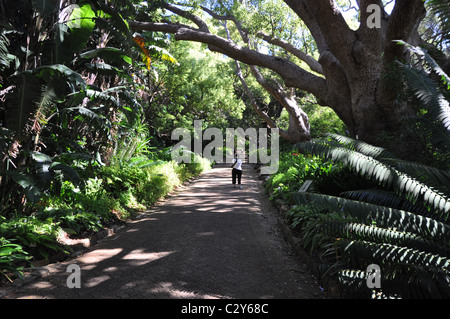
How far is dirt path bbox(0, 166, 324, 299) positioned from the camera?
147 inches

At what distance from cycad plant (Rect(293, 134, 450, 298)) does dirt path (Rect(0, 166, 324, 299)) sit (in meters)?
0.99

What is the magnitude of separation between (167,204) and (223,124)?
18.5 metres

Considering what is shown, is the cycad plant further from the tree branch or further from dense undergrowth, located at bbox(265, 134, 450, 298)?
the tree branch

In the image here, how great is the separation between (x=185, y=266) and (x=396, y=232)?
9.30 feet

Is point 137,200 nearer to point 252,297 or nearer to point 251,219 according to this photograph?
point 251,219

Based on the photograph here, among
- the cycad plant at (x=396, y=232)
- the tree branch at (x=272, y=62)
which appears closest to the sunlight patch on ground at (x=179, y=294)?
the cycad plant at (x=396, y=232)

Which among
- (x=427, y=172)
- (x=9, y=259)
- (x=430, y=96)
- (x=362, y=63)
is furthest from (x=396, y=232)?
(x=362, y=63)

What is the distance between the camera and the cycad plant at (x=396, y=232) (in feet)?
9.44

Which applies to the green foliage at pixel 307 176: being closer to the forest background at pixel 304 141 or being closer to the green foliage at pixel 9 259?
the forest background at pixel 304 141

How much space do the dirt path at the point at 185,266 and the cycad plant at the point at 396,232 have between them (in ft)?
3.26

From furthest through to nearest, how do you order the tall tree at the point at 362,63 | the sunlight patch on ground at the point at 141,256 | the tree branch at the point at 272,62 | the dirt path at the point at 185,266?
the tree branch at the point at 272,62
the tall tree at the point at 362,63
the sunlight patch on ground at the point at 141,256
the dirt path at the point at 185,266

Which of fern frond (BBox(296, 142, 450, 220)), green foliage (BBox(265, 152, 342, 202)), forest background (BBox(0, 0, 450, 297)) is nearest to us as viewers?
fern frond (BBox(296, 142, 450, 220))

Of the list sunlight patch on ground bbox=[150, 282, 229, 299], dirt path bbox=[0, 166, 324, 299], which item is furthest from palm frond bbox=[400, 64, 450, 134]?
sunlight patch on ground bbox=[150, 282, 229, 299]

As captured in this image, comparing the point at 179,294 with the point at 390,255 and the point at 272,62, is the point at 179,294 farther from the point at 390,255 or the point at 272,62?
the point at 272,62
